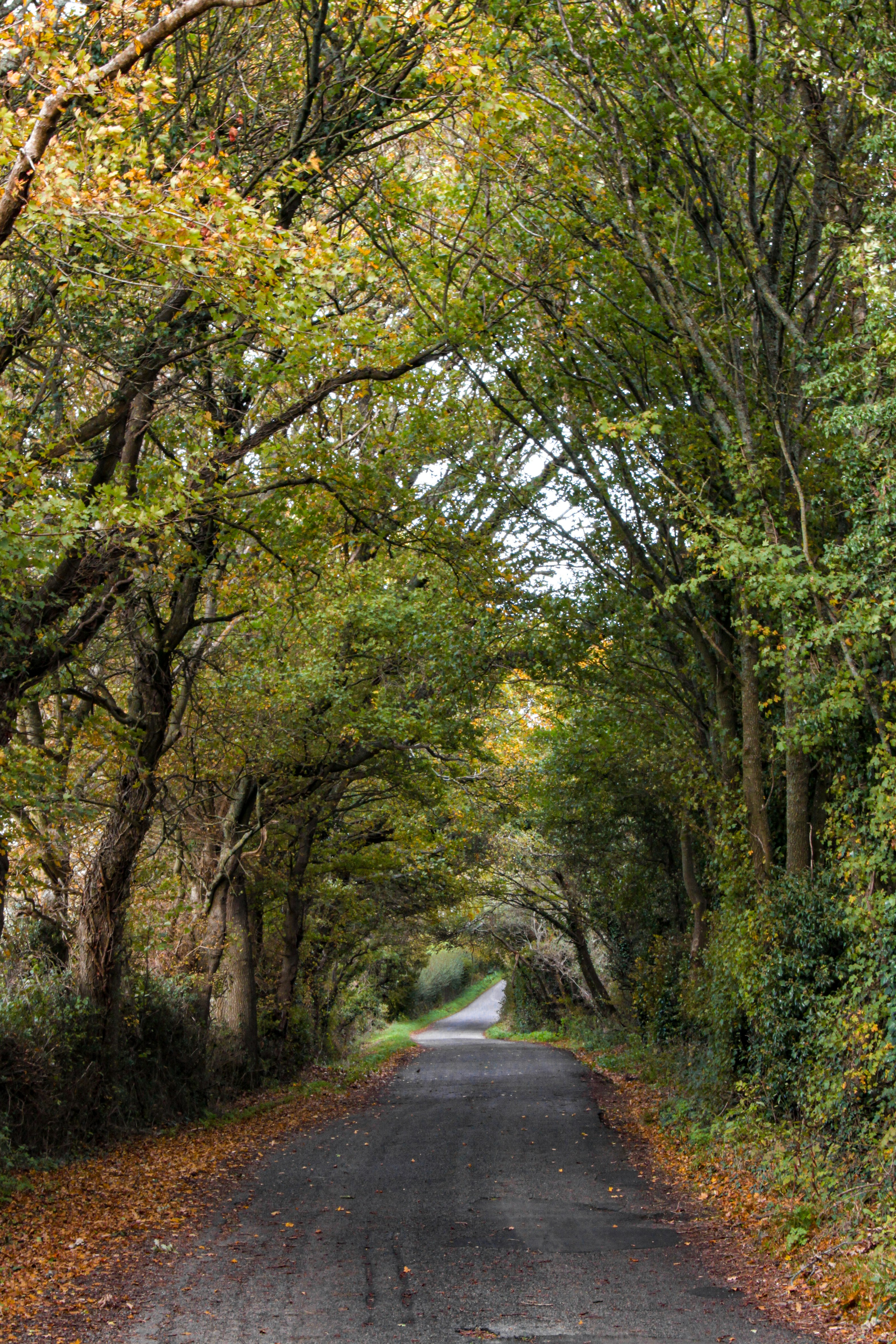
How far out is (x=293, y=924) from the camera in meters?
22.5

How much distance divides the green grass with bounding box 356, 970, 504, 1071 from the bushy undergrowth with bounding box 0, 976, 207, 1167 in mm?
10487

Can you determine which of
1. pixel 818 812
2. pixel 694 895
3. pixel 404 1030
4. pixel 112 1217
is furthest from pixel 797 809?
pixel 404 1030

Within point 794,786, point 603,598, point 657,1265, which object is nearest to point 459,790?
point 603,598

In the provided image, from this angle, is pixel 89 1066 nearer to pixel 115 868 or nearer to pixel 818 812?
pixel 115 868

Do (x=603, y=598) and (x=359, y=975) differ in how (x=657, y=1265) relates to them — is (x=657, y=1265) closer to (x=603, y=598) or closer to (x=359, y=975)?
(x=603, y=598)

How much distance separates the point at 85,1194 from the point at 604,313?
11.1 m

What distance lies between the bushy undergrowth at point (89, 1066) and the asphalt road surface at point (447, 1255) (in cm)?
194

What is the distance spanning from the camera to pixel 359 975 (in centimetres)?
3512

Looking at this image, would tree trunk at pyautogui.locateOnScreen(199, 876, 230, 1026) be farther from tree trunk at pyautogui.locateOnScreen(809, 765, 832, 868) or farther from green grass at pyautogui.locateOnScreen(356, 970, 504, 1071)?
tree trunk at pyautogui.locateOnScreen(809, 765, 832, 868)

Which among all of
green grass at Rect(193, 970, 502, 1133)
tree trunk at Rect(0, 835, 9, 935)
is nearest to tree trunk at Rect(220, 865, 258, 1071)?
green grass at Rect(193, 970, 502, 1133)

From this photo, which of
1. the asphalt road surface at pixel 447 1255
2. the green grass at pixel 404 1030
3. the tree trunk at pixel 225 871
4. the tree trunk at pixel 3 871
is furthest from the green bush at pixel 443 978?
the tree trunk at pixel 3 871

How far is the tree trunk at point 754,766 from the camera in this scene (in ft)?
40.7

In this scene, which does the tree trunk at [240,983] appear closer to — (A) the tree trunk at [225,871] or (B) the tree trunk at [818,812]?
(A) the tree trunk at [225,871]

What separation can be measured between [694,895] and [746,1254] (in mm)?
11460
